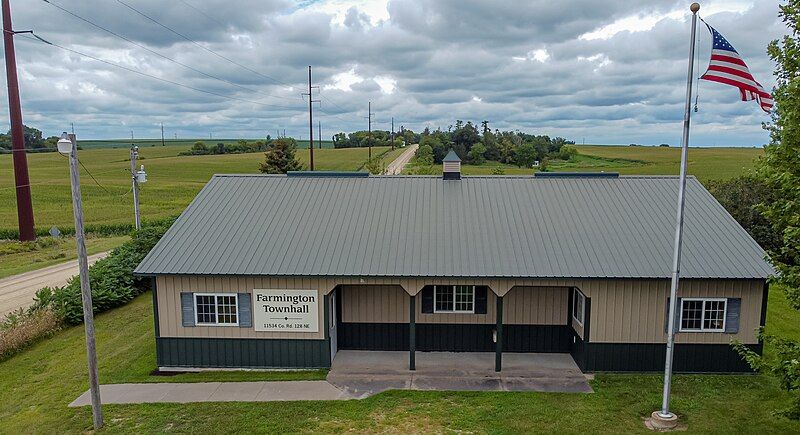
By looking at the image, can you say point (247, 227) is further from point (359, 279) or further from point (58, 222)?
point (58, 222)

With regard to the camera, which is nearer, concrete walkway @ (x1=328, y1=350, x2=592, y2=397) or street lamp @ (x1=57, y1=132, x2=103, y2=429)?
street lamp @ (x1=57, y1=132, x2=103, y2=429)

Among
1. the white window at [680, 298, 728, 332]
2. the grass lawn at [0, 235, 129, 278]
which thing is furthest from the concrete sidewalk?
the grass lawn at [0, 235, 129, 278]

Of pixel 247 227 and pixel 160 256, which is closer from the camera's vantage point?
pixel 160 256

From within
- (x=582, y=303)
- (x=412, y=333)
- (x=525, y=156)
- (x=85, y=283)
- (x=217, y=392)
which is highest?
(x=525, y=156)

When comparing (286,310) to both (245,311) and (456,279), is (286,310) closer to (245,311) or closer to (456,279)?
(245,311)

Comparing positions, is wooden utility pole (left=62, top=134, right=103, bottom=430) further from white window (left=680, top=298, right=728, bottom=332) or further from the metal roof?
white window (left=680, top=298, right=728, bottom=332)

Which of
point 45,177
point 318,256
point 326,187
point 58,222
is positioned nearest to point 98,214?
point 58,222

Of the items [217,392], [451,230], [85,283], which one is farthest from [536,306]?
[85,283]
